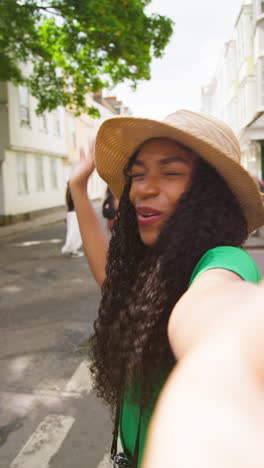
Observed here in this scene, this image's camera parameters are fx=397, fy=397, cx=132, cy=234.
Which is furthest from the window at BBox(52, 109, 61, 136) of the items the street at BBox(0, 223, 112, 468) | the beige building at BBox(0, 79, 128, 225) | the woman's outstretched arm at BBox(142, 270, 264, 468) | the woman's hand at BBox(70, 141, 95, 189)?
the woman's outstretched arm at BBox(142, 270, 264, 468)

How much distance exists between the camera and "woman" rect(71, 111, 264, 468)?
1.14 m

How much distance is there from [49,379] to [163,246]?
2780 millimetres

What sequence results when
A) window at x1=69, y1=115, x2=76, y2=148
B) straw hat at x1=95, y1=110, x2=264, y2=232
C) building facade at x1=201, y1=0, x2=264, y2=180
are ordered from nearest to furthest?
straw hat at x1=95, y1=110, x2=264, y2=232 → building facade at x1=201, y1=0, x2=264, y2=180 → window at x1=69, y1=115, x2=76, y2=148

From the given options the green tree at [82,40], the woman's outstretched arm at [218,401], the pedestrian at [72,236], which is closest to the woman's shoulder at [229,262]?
the woman's outstretched arm at [218,401]

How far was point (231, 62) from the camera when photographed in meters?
31.5

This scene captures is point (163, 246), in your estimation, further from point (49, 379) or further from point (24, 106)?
point (24, 106)

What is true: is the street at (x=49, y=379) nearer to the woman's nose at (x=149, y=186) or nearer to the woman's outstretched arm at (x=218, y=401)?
the woman's nose at (x=149, y=186)

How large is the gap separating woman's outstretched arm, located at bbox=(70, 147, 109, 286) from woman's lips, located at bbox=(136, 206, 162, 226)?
1.72 ft

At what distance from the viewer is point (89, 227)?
191 cm

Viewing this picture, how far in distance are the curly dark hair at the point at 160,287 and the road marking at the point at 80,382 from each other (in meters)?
2.04

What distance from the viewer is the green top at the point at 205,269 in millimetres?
965

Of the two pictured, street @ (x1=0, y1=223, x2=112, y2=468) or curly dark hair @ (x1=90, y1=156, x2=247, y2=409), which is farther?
street @ (x1=0, y1=223, x2=112, y2=468)

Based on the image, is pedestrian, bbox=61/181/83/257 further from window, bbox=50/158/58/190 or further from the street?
window, bbox=50/158/58/190

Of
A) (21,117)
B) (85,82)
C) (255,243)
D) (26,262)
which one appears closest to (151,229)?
(26,262)
